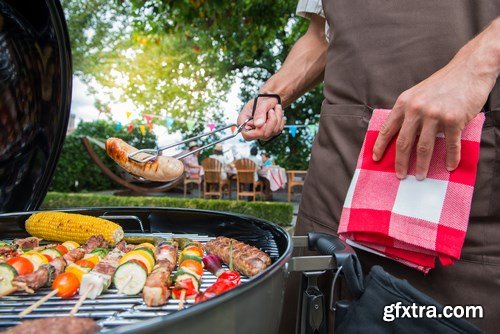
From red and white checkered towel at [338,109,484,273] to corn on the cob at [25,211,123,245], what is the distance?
0.76 m

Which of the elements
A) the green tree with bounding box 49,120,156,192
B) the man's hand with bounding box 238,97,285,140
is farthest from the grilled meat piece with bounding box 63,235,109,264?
the green tree with bounding box 49,120,156,192

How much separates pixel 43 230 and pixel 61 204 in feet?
27.3

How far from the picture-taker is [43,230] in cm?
142

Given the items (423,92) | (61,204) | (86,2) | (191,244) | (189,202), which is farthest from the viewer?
(86,2)

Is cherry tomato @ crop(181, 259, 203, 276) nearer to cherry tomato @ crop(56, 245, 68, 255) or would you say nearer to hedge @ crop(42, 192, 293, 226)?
cherry tomato @ crop(56, 245, 68, 255)

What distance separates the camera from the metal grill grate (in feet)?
2.76

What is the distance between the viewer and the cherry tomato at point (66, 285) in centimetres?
96

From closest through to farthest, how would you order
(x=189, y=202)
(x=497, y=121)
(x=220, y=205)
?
(x=497, y=121), (x=220, y=205), (x=189, y=202)

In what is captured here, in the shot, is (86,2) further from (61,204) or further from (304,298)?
(304,298)

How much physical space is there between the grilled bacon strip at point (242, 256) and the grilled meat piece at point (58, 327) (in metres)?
0.48

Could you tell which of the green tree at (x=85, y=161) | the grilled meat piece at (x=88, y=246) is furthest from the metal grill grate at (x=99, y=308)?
the green tree at (x=85, y=161)

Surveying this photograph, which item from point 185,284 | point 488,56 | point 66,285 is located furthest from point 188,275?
point 488,56

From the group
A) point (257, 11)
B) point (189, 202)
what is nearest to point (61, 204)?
point (189, 202)

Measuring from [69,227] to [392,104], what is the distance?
112 centimetres
